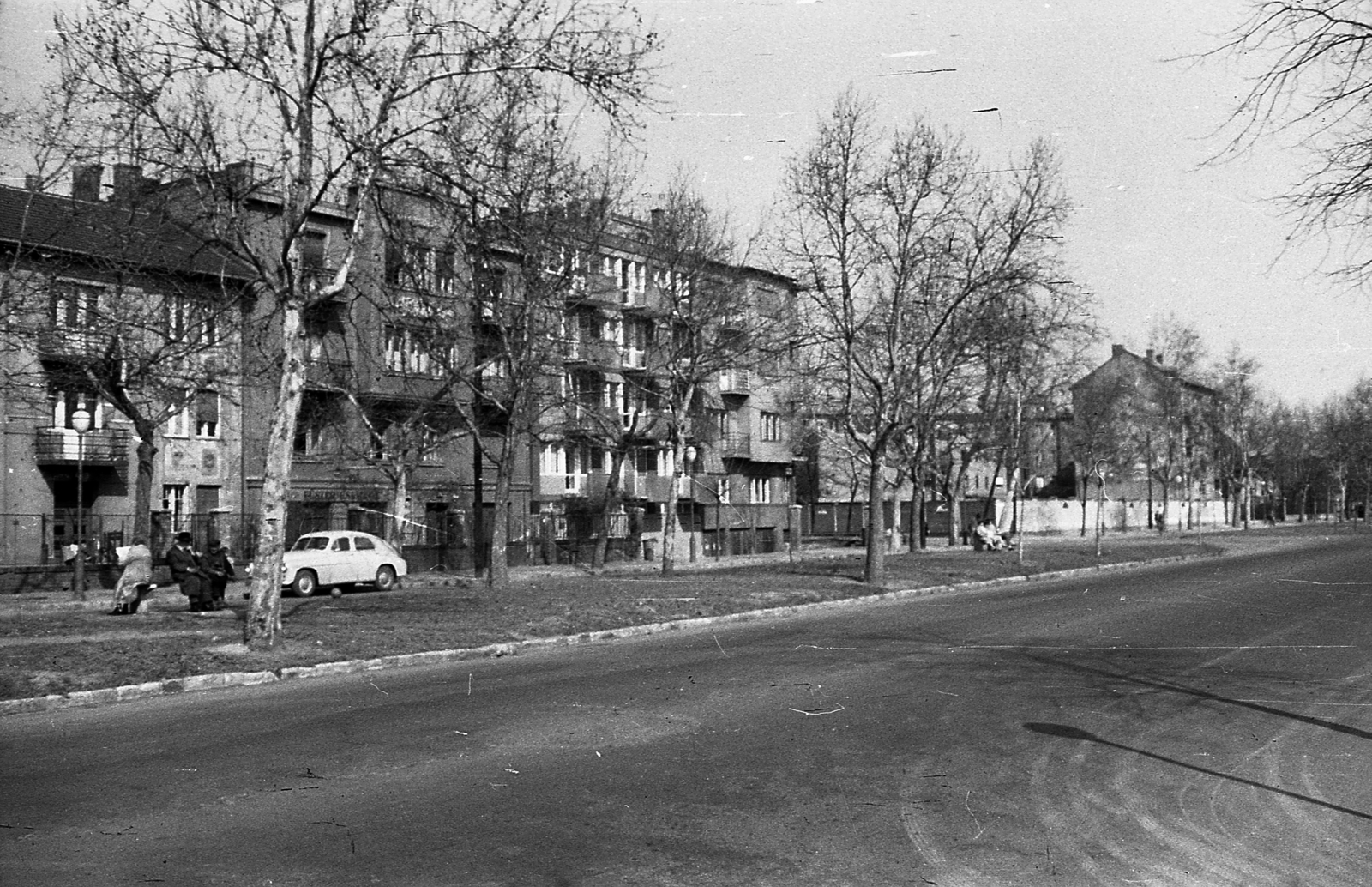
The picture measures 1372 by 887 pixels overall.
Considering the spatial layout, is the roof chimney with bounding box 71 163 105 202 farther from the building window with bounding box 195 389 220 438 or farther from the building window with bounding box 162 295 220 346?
the building window with bounding box 195 389 220 438

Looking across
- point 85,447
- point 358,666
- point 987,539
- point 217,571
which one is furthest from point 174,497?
point 987,539

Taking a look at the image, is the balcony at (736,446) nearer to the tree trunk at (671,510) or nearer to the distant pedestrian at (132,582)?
the tree trunk at (671,510)

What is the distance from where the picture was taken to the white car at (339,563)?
28.5 meters

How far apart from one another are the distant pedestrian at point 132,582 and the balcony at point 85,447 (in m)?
16.2


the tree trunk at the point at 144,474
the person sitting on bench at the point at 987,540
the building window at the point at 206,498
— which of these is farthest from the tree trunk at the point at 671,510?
the building window at the point at 206,498

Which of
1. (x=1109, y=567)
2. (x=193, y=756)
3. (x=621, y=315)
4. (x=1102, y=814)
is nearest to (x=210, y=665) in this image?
(x=193, y=756)

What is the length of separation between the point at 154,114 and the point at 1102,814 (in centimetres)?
1292

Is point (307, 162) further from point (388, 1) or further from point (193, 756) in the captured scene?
point (193, 756)

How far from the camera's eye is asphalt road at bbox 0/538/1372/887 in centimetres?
588

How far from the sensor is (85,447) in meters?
37.2

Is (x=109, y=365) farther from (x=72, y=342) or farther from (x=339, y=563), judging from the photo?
(x=339, y=563)

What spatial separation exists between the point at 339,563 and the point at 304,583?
126 centimetres

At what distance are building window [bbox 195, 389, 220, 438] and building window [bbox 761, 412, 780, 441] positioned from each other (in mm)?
29593

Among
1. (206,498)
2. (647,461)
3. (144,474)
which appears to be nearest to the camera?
(144,474)
